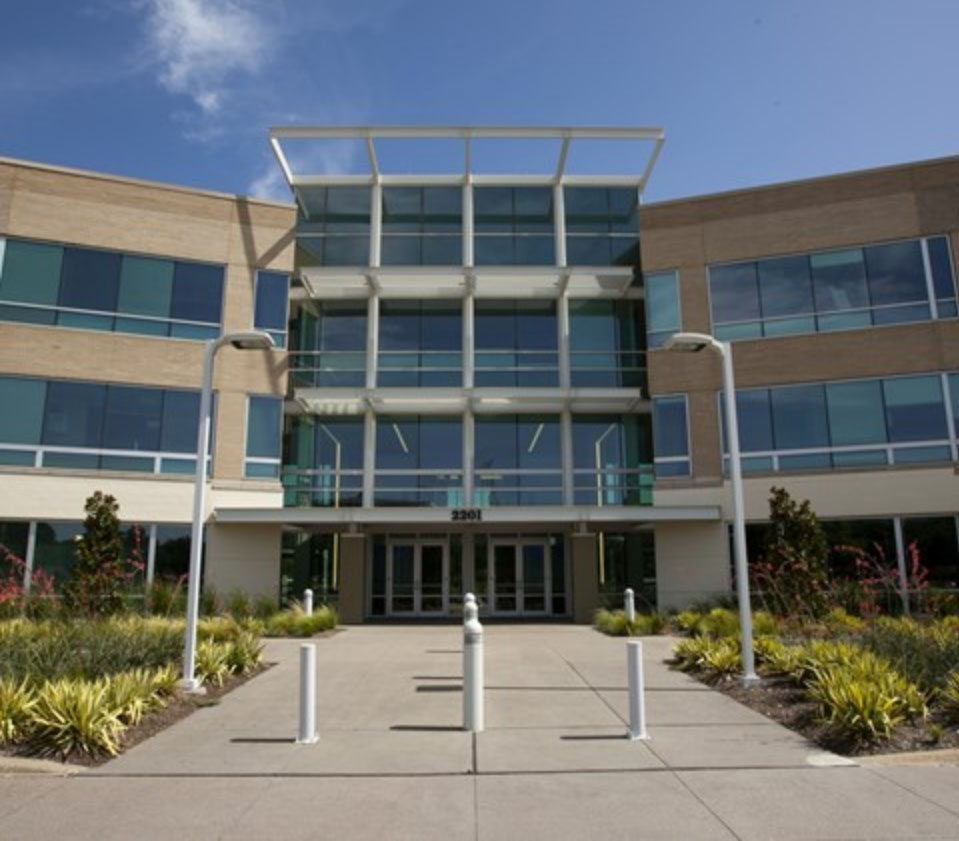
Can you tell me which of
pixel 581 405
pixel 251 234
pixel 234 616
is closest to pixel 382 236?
pixel 251 234

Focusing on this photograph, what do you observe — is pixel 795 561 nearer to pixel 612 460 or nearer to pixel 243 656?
pixel 612 460

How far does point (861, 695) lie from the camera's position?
755 cm

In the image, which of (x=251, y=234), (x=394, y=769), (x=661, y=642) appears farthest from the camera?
(x=251, y=234)

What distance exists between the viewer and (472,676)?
8117 millimetres

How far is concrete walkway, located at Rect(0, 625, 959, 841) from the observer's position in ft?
17.8

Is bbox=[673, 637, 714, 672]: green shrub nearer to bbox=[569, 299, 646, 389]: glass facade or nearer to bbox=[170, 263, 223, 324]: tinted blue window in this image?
bbox=[569, 299, 646, 389]: glass facade

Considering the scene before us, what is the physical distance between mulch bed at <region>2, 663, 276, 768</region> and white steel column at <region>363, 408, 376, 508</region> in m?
11.8

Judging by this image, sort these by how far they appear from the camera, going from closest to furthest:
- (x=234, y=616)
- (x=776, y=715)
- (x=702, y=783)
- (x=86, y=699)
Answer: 1. (x=702, y=783)
2. (x=86, y=699)
3. (x=776, y=715)
4. (x=234, y=616)

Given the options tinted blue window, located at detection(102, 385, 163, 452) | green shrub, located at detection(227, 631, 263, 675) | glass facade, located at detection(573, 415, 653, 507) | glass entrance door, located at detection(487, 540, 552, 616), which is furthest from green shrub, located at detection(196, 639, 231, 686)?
glass facade, located at detection(573, 415, 653, 507)

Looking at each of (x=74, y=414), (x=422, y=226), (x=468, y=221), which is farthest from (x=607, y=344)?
(x=74, y=414)

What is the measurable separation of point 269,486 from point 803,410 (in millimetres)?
14694

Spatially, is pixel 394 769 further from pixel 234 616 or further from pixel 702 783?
pixel 234 616

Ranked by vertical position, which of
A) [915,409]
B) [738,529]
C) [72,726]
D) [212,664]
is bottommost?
[72,726]

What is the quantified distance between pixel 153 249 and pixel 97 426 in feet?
16.8
